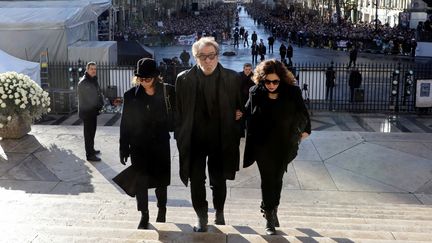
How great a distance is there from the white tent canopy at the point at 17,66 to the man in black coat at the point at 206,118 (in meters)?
10.8

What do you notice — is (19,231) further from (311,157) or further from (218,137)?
(311,157)

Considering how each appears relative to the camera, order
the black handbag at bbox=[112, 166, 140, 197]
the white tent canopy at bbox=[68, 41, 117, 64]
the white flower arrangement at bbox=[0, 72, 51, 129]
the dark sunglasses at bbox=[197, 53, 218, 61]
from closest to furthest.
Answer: the dark sunglasses at bbox=[197, 53, 218, 61], the black handbag at bbox=[112, 166, 140, 197], the white flower arrangement at bbox=[0, 72, 51, 129], the white tent canopy at bbox=[68, 41, 117, 64]

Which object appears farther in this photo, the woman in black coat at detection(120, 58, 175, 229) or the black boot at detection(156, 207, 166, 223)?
the black boot at detection(156, 207, 166, 223)

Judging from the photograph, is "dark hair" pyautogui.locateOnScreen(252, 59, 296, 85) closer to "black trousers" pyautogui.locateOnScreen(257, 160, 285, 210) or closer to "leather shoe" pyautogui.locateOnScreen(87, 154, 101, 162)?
"black trousers" pyautogui.locateOnScreen(257, 160, 285, 210)

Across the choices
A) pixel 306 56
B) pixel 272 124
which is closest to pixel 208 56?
pixel 272 124

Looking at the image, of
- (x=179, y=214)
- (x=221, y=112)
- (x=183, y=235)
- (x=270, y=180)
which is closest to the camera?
(x=183, y=235)

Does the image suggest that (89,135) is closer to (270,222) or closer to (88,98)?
(88,98)

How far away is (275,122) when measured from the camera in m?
4.67

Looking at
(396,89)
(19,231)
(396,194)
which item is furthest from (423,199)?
(396,89)

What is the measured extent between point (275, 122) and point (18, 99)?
6.13 m

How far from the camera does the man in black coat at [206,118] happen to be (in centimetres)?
448

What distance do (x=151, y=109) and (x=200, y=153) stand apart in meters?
0.63

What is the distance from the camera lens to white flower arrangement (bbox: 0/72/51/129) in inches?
369

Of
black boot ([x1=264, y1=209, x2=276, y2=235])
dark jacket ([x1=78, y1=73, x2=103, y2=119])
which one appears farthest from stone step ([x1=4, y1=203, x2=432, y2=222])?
dark jacket ([x1=78, y1=73, x2=103, y2=119])
